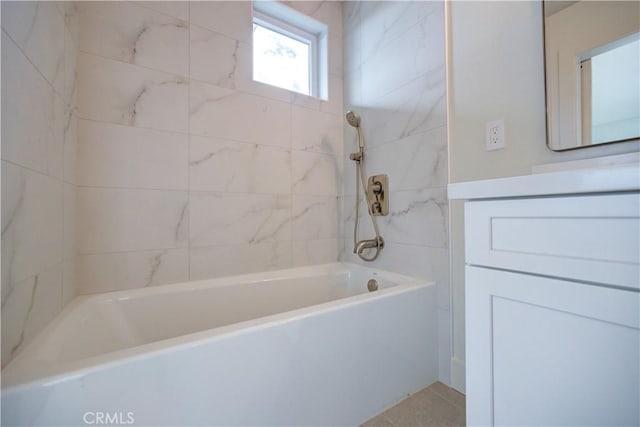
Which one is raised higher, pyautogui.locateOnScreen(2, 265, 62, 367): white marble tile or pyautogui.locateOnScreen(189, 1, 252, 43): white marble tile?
pyautogui.locateOnScreen(189, 1, 252, 43): white marble tile

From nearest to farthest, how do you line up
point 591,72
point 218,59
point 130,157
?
point 591,72 < point 130,157 < point 218,59

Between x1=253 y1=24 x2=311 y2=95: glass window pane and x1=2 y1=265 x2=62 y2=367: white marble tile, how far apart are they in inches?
Result: 56.1

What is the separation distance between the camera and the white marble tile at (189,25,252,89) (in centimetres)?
141

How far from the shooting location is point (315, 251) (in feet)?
5.91

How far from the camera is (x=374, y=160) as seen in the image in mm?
1672

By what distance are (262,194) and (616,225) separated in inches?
57.1

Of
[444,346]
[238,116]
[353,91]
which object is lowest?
[444,346]

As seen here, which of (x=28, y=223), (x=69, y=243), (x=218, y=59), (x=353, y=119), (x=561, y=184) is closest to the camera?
(x=561, y=184)

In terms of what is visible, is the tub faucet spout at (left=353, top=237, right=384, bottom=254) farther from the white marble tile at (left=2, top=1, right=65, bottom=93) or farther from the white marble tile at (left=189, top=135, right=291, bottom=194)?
the white marble tile at (left=2, top=1, right=65, bottom=93)

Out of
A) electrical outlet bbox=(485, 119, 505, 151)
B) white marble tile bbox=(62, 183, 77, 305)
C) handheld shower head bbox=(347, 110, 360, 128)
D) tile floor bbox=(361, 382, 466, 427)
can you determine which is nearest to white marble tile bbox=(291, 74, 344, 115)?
handheld shower head bbox=(347, 110, 360, 128)

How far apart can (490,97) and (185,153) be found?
1.49 m

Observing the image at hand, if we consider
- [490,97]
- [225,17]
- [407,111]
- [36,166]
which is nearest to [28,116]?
[36,166]

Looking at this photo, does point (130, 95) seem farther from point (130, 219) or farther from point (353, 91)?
point (353, 91)

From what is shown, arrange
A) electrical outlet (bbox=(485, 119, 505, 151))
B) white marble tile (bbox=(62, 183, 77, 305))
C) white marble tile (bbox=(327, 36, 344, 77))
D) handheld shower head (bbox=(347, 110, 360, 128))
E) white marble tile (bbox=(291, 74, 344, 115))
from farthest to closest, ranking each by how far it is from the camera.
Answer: white marble tile (bbox=(327, 36, 344, 77))
white marble tile (bbox=(291, 74, 344, 115))
handheld shower head (bbox=(347, 110, 360, 128))
electrical outlet (bbox=(485, 119, 505, 151))
white marble tile (bbox=(62, 183, 77, 305))
